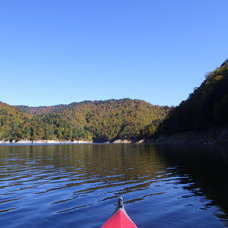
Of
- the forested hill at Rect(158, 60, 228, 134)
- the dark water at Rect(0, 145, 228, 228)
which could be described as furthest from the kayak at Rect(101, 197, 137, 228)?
the forested hill at Rect(158, 60, 228, 134)

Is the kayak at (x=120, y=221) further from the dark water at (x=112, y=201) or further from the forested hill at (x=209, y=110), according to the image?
the forested hill at (x=209, y=110)

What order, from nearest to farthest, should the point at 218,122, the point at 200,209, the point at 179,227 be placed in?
the point at 179,227 < the point at 200,209 < the point at 218,122

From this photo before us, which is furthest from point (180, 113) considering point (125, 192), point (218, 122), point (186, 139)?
point (125, 192)

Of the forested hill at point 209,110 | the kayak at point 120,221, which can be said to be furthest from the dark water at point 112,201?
the forested hill at point 209,110

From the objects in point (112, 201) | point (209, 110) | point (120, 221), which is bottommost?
point (112, 201)

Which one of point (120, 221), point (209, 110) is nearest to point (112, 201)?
point (120, 221)

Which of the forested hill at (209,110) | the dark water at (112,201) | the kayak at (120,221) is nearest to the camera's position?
the kayak at (120,221)

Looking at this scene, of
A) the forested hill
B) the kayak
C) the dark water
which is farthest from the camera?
the forested hill

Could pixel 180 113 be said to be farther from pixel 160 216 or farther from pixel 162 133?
pixel 160 216

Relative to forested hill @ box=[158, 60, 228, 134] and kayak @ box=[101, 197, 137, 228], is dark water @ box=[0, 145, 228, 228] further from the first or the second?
forested hill @ box=[158, 60, 228, 134]

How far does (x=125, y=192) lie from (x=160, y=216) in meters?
6.50

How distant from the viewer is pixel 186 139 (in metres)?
136

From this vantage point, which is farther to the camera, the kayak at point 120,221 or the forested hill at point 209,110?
the forested hill at point 209,110

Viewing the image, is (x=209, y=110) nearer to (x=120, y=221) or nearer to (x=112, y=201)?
(x=112, y=201)
